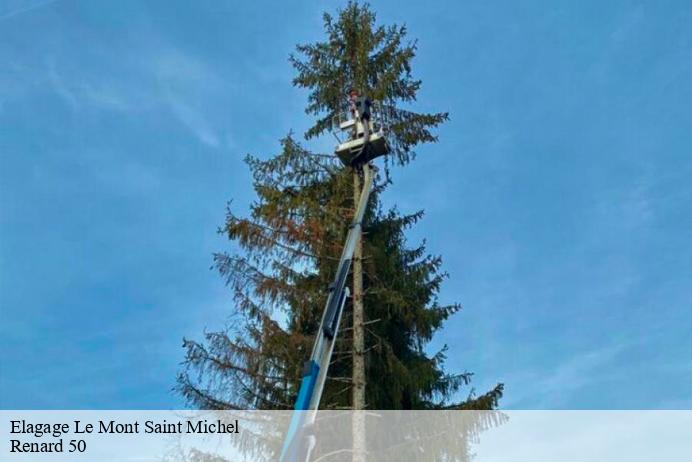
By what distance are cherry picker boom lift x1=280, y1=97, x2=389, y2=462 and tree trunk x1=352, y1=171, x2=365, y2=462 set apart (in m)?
0.79

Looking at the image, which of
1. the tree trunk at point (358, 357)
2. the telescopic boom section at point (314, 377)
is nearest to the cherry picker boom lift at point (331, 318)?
the telescopic boom section at point (314, 377)

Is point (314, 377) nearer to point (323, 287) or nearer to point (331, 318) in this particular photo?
point (331, 318)

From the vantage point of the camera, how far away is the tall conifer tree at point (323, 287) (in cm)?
840

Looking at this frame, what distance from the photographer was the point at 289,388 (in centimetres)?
859

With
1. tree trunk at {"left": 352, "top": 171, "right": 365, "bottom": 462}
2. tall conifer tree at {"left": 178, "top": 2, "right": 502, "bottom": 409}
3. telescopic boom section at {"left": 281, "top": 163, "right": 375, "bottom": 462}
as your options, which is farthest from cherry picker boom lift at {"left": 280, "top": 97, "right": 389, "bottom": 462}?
tall conifer tree at {"left": 178, "top": 2, "right": 502, "bottom": 409}

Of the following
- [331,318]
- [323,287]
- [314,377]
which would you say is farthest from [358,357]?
[314,377]

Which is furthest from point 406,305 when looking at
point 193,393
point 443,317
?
point 193,393

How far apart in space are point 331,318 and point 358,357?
283 centimetres

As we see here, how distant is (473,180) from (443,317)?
4288 mm

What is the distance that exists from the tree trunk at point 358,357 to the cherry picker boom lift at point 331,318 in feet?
2.59

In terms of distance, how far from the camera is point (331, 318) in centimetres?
540

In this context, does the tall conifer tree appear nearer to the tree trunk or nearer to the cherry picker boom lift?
the tree trunk

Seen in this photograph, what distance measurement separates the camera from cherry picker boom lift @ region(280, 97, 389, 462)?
4.59 metres

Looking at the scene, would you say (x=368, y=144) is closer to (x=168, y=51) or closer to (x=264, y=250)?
(x=264, y=250)
